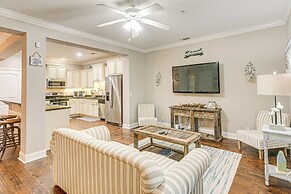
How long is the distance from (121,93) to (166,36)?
98.8 inches

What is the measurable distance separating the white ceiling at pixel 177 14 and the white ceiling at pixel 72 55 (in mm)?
1976

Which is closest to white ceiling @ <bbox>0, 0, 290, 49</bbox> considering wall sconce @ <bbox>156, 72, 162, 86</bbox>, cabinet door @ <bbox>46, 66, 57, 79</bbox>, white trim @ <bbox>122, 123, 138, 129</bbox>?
wall sconce @ <bbox>156, 72, 162, 86</bbox>

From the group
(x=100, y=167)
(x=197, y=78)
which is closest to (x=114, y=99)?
(x=197, y=78)

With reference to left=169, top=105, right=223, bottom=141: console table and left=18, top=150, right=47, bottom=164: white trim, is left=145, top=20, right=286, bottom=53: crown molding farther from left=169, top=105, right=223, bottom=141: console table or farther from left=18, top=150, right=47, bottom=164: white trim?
left=18, top=150, right=47, bottom=164: white trim

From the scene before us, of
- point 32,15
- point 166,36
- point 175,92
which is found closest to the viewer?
point 32,15

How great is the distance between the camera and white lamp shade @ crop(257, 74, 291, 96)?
2158 mm

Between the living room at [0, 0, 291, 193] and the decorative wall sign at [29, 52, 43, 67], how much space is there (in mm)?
67

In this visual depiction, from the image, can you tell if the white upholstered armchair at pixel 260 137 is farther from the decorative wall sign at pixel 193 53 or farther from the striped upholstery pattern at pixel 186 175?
the decorative wall sign at pixel 193 53

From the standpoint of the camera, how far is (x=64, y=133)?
1942 mm

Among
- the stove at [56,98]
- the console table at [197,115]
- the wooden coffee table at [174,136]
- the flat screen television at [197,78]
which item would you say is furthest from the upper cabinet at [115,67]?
the wooden coffee table at [174,136]

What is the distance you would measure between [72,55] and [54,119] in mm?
3733

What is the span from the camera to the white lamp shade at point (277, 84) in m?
2.16

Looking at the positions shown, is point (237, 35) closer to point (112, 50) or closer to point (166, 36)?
point (166, 36)

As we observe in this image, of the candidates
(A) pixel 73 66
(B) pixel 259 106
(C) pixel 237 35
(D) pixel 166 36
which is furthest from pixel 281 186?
(A) pixel 73 66
